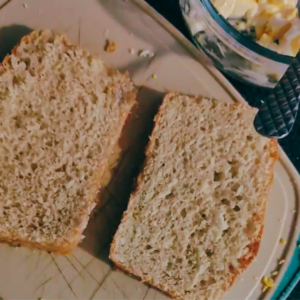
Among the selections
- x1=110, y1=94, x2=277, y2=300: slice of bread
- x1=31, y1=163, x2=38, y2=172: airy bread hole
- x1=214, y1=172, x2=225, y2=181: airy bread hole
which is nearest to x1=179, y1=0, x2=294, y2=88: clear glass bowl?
x1=110, y1=94, x2=277, y2=300: slice of bread

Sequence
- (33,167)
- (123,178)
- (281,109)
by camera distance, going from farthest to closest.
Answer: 1. (123,178)
2. (33,167)
3. (281,109)

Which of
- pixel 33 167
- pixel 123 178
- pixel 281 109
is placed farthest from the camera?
pixel 123 178

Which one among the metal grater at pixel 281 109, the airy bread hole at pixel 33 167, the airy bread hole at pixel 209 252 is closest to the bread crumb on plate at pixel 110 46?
the airy bread hole at pixel 33 167

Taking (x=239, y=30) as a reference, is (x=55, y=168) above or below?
below

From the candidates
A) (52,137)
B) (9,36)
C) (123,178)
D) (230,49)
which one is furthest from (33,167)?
(230,49)

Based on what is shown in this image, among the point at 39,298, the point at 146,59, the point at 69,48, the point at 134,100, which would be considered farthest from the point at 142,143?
the point at 39,298

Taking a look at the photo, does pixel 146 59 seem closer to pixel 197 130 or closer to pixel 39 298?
pixel 197 130

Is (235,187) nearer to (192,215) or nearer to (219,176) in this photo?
(219,176)
